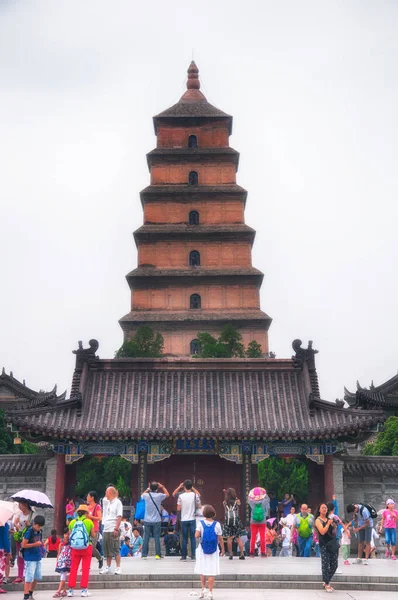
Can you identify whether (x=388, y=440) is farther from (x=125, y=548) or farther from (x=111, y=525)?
(x=111, y=525)

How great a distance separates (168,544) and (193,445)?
191 inches

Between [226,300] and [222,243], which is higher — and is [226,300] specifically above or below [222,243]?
below

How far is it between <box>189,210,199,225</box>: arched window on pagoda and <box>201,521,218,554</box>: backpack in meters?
36.4

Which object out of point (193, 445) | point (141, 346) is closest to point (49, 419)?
point (193, 445)

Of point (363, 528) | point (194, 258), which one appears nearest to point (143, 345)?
point (194, 258)

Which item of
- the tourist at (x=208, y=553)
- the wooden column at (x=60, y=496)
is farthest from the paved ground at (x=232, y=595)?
the wooden column at (x=60, y=496)

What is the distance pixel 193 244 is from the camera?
152ft

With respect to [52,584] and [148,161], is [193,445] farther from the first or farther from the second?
[148,161]

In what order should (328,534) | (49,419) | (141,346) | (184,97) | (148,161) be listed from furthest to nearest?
(184,97) < (148,161) < (141,346) < (49,419) < (328,534)

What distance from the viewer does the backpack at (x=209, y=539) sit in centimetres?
1138

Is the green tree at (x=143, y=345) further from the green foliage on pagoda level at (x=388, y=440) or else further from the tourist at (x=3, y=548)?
the tourist at (x=3, y=548)

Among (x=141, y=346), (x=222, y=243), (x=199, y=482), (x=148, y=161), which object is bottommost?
(x=199, y=482)

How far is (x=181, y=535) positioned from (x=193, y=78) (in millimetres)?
42464

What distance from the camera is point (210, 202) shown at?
4750 cm
